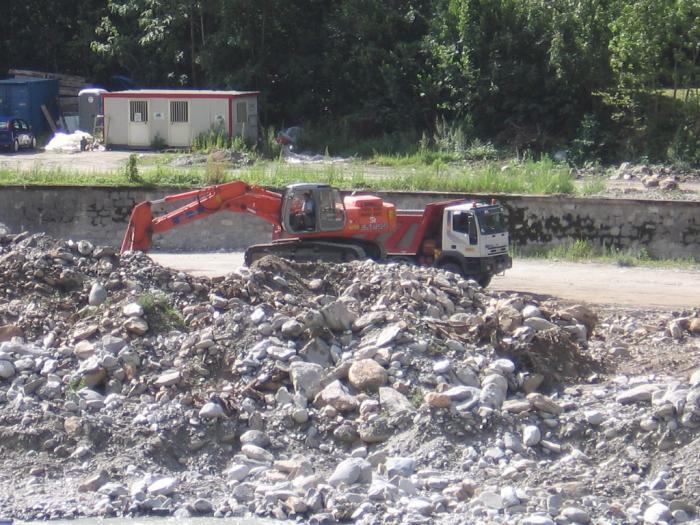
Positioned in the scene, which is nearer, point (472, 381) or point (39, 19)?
point (472, 381)

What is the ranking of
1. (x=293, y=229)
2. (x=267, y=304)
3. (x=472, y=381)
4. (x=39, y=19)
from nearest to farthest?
(x=472, y=381) < (x=267, y=304) < (x=293, y=229) < (x=39, y=19)

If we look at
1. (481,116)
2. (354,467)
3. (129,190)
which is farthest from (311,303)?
(481,116)

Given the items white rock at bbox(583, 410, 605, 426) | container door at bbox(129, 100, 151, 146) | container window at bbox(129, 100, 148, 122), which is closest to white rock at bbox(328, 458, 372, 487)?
white rock at bbox(583, 410, 605, 426)

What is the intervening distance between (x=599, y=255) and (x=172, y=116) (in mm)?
17842

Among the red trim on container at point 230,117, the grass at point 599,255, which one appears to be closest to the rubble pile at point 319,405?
the grass at point 599,255

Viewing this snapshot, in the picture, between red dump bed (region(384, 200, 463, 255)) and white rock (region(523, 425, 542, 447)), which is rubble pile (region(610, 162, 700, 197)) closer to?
red dump bed (region(384, 200, 463, 255))

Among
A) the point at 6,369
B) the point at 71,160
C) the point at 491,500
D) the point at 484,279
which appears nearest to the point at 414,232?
the point at 484,279

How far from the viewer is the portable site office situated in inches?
1512

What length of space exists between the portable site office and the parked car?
117 inches

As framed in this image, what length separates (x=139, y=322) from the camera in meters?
14.5

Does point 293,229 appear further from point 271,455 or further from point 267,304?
point 271,455

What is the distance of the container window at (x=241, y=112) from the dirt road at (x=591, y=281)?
42.0 feet

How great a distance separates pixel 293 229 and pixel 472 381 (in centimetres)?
705

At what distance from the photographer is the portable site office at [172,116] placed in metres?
38.4
